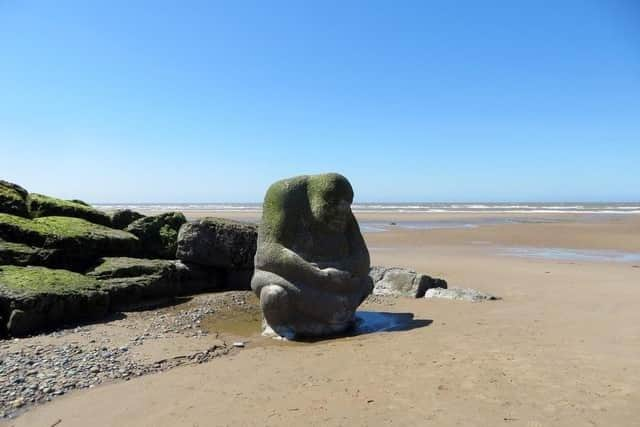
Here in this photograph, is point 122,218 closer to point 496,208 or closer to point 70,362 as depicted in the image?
point 70,362

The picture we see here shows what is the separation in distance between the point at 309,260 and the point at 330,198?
0.90 meters

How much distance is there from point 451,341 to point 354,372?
59.5 inches

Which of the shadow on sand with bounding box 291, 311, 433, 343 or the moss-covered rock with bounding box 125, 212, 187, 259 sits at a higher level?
the moss-covered rock with bounding box 125, 212, 187, 259

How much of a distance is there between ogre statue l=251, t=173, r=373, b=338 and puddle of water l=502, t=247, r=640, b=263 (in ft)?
37.0

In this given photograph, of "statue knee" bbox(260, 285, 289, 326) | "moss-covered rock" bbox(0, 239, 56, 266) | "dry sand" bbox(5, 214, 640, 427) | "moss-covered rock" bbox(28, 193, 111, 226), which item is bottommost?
"dry sand" bbox(5, 214, 640, 427)

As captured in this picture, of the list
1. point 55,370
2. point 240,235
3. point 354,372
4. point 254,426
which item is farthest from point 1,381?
point 240,235

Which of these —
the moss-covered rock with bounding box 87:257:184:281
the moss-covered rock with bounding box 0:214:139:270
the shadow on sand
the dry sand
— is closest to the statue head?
the shadow on sand

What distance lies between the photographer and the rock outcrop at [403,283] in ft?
30.6

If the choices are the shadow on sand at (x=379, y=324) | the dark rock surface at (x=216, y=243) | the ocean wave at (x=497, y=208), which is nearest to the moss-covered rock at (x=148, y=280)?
the dark rock surface at (x=216, y=243)

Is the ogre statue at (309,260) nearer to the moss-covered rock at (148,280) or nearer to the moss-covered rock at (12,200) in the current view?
the moss-covered rock at (148,280)

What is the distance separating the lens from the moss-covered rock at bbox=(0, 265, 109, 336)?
21.1 feet

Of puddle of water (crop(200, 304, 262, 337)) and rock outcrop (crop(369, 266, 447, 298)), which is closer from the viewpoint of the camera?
puddle of water (crop(200, 304, 262, 337))

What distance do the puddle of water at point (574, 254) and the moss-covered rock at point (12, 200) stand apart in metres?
14.7

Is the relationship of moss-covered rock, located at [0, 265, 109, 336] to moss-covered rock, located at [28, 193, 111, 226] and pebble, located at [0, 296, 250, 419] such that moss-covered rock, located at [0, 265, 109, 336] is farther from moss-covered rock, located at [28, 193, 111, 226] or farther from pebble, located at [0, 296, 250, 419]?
moss-covered rock, located at [28, 193, 111, 226]
